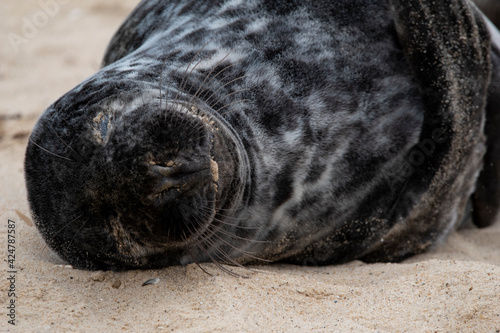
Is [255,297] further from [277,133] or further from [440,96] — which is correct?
[440,96]

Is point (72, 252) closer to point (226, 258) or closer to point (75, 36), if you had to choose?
point (226, 258)

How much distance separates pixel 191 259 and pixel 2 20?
20.3 feet

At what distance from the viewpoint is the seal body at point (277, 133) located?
251 cm

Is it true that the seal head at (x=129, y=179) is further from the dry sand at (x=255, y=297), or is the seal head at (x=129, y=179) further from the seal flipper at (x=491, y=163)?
the seal flipper at (x=491, y=163)

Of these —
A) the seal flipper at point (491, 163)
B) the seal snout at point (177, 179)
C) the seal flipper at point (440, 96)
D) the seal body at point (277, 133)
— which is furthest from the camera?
the seal flipper at point (491, 163)

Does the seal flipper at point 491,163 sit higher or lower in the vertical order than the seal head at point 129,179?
lower

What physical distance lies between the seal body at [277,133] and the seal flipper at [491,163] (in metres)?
0.10

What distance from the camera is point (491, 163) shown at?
Answer: 12.2 ft

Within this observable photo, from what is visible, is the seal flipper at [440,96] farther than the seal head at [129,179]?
Yes

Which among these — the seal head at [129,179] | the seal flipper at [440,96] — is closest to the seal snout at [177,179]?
the seal head at [129,179]

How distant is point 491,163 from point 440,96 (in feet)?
2.39

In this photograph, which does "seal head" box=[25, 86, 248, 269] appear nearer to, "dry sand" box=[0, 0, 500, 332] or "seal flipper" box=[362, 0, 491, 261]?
"dry sand" box=[0, 0, 500, 332]

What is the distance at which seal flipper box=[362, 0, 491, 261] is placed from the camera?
3.25 metres

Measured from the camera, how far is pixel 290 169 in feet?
10.00
